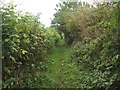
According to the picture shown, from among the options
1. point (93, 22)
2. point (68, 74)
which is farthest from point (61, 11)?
point (68, 74)

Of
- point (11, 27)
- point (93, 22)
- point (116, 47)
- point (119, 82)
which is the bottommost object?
point (119, 82)

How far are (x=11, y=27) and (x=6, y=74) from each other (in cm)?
136

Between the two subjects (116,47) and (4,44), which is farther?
(116,47)

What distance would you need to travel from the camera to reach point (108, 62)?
24.8 ft

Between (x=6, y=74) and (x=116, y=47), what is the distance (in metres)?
3.66

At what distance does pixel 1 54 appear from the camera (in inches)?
237

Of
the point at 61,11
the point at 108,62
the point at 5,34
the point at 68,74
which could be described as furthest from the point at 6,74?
the point at 61,11

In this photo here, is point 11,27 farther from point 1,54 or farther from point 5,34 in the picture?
point 1,54

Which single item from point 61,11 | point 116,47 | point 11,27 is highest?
point 61,11

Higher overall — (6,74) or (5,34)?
(5,34)

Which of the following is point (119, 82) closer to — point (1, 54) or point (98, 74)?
point (98, 74)

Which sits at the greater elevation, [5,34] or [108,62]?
[5,34]

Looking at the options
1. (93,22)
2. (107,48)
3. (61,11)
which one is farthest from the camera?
(61,11)

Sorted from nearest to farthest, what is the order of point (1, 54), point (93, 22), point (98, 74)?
point (1, 54) → point (98, 74) → point (93, 22)
